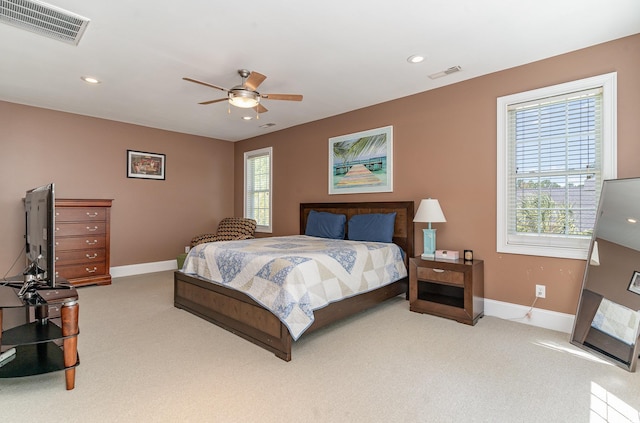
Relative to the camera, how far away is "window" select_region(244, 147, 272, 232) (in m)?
6.16

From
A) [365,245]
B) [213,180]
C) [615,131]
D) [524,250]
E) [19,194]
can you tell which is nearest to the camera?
[615,131]

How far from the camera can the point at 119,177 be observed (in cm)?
538

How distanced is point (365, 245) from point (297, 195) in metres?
2.18

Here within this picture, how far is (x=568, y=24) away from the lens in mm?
2549

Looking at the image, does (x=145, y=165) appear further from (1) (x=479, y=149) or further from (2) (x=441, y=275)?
(1) (x=479, y=149)

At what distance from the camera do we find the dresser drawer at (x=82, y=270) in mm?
4461

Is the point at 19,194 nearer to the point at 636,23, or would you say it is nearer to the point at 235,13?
the point at 235,13

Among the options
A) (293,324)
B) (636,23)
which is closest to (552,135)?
(636,23)

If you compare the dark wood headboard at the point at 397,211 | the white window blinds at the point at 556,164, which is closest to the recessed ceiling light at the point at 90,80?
the dark wood headboard at the point at 397,211

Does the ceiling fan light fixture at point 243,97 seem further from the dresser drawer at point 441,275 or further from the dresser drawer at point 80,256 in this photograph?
the dresser drawer at point 80,256

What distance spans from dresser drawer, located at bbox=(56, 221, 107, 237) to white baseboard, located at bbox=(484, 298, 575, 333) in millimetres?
5146

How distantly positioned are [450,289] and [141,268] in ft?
16.1

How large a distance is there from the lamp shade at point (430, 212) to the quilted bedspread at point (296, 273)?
0.53 m

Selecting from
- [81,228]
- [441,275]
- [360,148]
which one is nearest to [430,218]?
[441,275]
